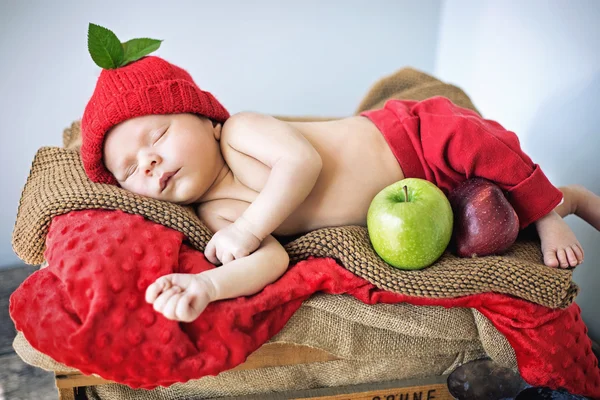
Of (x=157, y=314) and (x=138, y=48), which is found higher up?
(x=138, y=48)

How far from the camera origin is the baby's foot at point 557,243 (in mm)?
1009

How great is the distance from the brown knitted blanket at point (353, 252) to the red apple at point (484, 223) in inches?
1.0

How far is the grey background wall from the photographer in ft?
4.41

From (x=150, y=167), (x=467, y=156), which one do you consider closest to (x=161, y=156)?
(x=150, y=167)

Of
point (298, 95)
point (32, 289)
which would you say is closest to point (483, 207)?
point (32, 289)

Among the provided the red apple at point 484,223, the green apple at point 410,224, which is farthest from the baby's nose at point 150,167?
the red apple at point 484,223

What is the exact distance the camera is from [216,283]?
0.85 metres

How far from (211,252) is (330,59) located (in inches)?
47.8

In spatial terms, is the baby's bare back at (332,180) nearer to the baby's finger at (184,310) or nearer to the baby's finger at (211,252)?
the baby's finger at (211,252)

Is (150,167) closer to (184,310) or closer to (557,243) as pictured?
(184,310)

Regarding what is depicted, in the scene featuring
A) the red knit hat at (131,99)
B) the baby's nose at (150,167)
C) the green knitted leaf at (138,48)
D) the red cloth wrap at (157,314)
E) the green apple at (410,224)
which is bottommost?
the red cloth wrap at (157,314)

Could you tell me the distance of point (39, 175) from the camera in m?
1.11

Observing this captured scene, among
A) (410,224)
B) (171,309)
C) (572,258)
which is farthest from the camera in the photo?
(572,258)

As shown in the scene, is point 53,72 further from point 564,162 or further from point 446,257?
point 564,162
